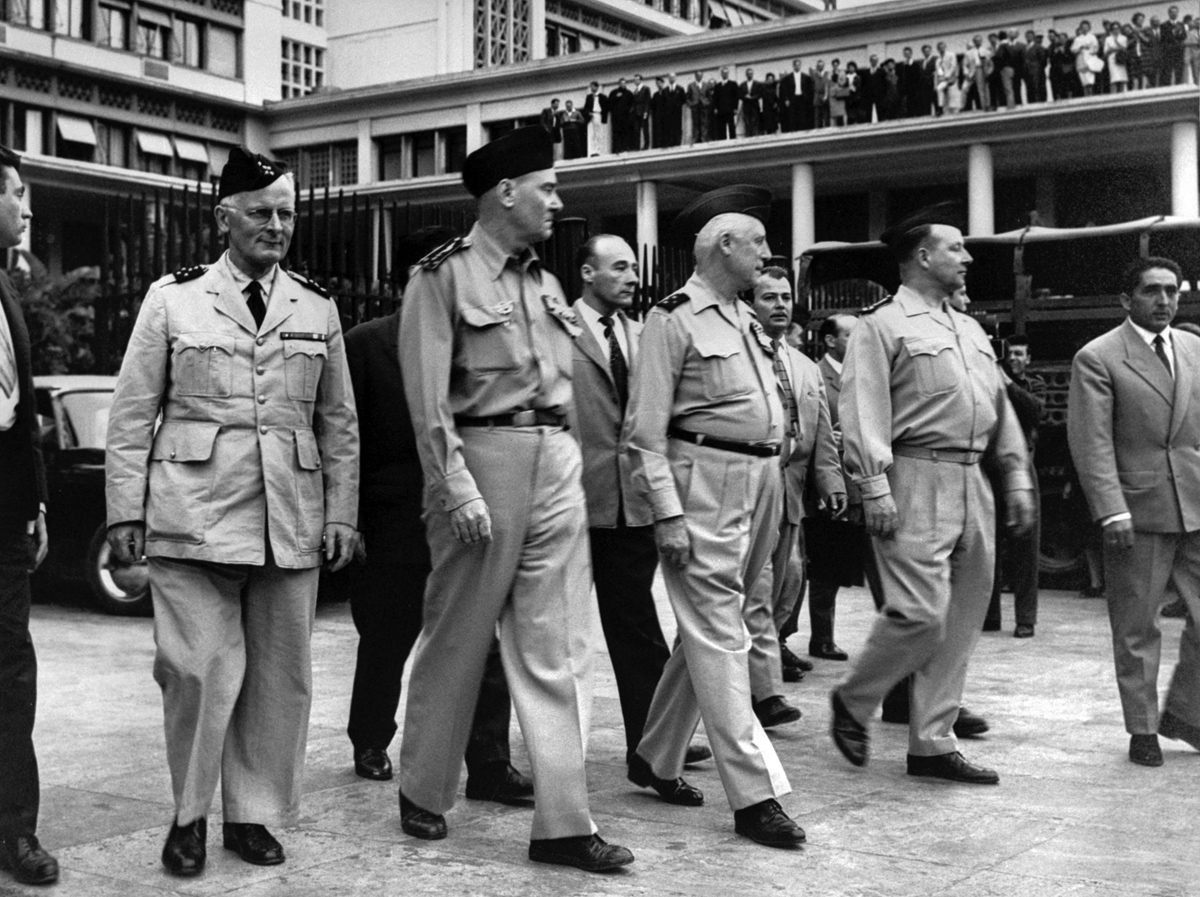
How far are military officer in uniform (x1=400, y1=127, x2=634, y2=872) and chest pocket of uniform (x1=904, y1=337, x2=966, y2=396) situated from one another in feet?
5.05

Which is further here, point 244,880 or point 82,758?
point 82,758

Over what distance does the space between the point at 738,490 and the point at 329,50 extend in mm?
54910

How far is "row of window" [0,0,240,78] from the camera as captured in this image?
44656 mm

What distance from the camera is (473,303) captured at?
4742mm

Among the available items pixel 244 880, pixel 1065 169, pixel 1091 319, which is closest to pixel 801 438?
pixel 244 880

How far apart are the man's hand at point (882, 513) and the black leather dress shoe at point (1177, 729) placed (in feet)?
5.15

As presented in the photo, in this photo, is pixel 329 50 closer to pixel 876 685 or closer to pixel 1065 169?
pixel 1065 169

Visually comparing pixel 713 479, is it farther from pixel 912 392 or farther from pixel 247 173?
pixel 247 173

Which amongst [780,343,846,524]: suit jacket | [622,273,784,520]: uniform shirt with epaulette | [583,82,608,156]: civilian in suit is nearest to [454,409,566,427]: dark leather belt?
[622,273,784,520]: uniform shirt with epaulette

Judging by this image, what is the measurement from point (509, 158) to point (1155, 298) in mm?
2992

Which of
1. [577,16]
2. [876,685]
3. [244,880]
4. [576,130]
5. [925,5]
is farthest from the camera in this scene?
[577,16]

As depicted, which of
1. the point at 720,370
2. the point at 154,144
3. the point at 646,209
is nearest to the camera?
the point at 720,370

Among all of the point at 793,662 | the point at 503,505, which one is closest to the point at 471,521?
the point at 503,505

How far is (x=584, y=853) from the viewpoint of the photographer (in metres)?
4.44
